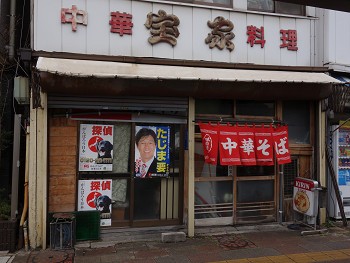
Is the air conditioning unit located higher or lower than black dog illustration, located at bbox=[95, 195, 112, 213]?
higher

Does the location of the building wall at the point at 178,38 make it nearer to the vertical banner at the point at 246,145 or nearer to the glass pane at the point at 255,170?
the vertical banner at the point at 246,145

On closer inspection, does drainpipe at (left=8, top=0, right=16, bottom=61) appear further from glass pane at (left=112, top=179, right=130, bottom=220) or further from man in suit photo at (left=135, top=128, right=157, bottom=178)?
glass pane at (left=112, top=179, right=130, bottom=220)

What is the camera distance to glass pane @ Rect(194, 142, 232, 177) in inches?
354

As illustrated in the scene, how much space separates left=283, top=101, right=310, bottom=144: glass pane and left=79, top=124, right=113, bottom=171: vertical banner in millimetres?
4767

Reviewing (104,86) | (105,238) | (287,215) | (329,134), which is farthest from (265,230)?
(104,86)

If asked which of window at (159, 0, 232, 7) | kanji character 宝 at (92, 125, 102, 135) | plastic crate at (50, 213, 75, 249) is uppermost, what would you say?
window at (159, 0, 232, 7)

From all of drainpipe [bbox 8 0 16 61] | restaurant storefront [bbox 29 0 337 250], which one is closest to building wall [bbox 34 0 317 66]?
restaurant storefront [bbox 29 0 337 250]

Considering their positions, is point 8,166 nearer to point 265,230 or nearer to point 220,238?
point 220,238

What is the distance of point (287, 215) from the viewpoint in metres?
9.62

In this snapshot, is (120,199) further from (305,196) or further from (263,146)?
(305,196)

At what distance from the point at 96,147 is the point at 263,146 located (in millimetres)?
4049

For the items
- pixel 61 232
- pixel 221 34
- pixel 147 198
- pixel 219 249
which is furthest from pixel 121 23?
pixel 219 249

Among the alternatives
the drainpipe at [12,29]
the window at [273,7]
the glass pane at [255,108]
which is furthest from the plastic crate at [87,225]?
the window at [273,7]

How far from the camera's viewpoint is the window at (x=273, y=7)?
9.32 meters
